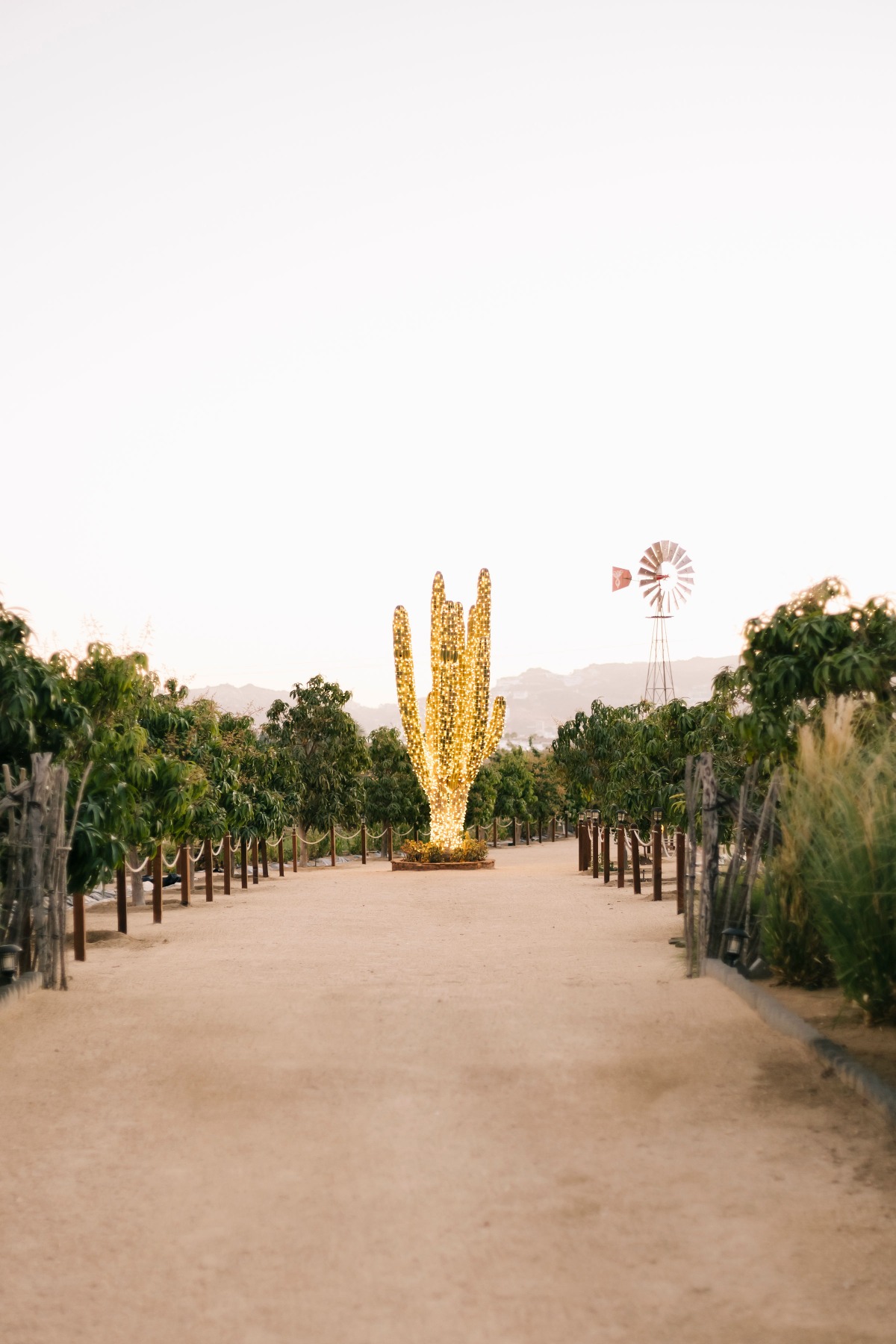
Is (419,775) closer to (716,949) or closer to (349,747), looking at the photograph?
(349,747)

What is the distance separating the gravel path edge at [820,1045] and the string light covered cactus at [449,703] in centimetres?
2546

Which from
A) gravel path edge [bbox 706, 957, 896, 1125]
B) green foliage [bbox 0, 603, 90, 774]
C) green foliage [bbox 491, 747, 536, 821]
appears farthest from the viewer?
green foliage [bbox 491, 747, 536, 821]

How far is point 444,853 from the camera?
34938mm

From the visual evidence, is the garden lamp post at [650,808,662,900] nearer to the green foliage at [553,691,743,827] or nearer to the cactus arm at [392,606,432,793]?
the green foliage at [553,691,743,827]

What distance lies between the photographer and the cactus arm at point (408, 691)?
1395 inches

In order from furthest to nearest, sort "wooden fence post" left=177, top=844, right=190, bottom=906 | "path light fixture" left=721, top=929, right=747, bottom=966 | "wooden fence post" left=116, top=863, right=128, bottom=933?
"wooden fence post" left=177, top=844, right=190, bottom=906, "wooden fence post" left=116, top=863, right=128, bottom=933, "path light fixture" left=721, top=929, right=747, bottom=966

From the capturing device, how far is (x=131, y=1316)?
3.87m

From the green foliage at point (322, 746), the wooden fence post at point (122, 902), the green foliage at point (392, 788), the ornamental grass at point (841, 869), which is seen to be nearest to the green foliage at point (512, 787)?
the green foliage at point (392, 788)

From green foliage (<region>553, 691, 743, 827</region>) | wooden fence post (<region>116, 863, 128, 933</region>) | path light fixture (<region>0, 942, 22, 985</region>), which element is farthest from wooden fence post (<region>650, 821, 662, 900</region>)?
path light fixture (<region>0, 942, 22, 985</region>)

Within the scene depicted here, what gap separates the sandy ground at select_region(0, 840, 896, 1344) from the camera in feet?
12.8

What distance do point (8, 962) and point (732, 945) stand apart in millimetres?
5441

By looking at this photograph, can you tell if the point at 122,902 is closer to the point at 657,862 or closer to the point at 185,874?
the point at 185,874

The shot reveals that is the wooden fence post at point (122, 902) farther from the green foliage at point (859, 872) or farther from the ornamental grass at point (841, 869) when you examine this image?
the green foliage at point (859, 872)

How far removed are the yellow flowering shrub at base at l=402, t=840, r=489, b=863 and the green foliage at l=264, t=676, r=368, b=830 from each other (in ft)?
23.6
